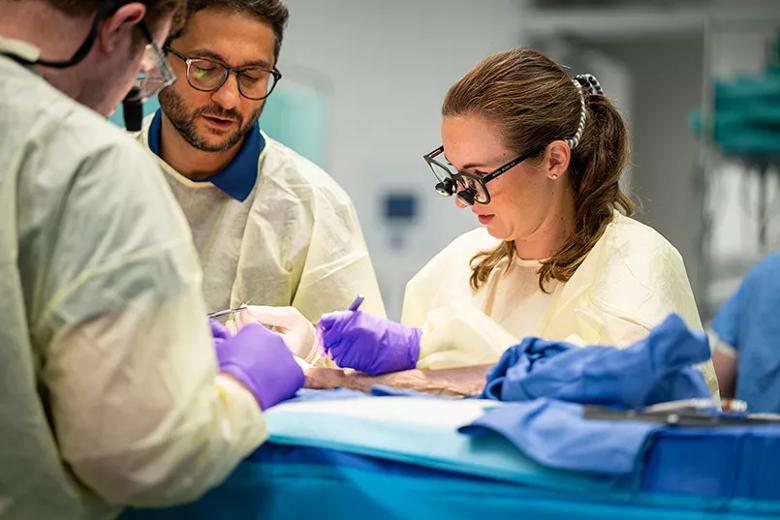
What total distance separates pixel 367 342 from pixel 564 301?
442 millimetres

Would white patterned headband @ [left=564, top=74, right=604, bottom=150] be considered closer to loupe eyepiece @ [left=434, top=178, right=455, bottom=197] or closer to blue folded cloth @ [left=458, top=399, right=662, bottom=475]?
loupe eyepiece @ [left=434, top=178, right=455, bottom=197]

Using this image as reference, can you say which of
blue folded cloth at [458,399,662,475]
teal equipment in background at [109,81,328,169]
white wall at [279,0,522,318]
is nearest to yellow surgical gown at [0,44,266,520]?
blue folded cloth at [458,399,662,475]

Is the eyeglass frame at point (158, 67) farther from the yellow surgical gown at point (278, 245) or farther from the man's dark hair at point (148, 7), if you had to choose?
the yellow surgical gown at point (278, 245)

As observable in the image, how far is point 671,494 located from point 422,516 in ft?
1.10

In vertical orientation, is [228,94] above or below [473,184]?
above

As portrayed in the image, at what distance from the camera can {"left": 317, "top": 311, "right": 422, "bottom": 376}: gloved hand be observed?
194 cm

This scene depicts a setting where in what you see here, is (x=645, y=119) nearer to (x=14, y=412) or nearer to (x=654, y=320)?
(x=654, y=320)

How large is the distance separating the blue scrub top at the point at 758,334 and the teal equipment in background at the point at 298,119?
3327mm

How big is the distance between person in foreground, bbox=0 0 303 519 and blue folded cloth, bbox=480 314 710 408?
0.46m

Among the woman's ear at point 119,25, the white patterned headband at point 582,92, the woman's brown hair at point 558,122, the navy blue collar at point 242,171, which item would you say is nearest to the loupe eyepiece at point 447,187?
the woman's brown hair at point 558,122

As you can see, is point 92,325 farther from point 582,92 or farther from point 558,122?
point 582,92

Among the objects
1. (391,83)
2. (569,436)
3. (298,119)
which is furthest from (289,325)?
(391,83)

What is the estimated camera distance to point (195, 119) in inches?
99.7

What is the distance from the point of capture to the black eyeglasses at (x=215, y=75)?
8.13 ft
